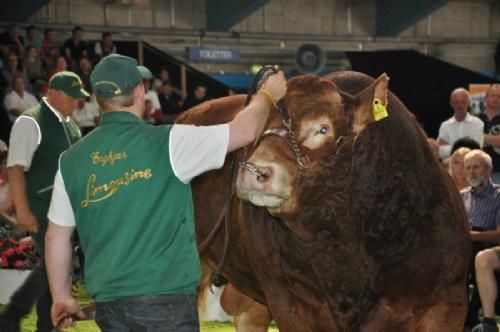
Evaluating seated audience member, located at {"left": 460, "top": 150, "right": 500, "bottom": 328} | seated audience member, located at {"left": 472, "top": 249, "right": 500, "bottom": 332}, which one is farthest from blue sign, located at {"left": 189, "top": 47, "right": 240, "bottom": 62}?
seated audience member, located at {"left": 472, "top": 249, "right": 500, "bottom": 332}

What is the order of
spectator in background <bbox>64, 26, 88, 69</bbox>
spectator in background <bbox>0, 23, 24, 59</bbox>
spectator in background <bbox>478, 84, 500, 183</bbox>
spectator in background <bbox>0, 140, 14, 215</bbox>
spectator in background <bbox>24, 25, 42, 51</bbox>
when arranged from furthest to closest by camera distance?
1. spectator in background <bbox>24, 25, 42, 51</bbox>
2. spectator in background <bbox>64, 26, 88, 69</bbox>
3. spectator in background <bbox>0, 23, 24, 59</bbox>
4. spectator in background <bbox>478, 84, 500, 183</bbox>
5. spectator in background <bbox>0, 140, 14, 215</bbox>

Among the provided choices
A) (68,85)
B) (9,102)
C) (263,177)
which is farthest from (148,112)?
(263,177)

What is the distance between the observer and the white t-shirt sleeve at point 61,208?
3.86 meters

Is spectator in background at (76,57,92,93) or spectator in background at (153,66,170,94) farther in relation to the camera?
spectator in background at (153,66,170,94)

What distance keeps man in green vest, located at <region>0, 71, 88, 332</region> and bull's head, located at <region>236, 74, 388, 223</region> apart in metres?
2.42

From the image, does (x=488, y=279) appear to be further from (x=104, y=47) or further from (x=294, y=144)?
(x=104, y=47)

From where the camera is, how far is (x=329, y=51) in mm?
23109

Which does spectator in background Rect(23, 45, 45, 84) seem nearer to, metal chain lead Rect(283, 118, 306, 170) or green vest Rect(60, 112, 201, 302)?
metal chain lead Rect(283, 118, 306, 170)

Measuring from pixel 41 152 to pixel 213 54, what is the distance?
49.6 feet

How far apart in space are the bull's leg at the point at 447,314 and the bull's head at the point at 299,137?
2.98 feet

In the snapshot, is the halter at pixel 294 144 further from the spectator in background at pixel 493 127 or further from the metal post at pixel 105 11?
the metal post at pixel 105 11

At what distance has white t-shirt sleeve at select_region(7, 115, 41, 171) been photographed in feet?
21.6

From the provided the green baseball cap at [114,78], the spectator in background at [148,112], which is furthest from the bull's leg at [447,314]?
the spectator in background at [148,112]

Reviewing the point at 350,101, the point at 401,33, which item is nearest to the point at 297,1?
the point at 401,33
